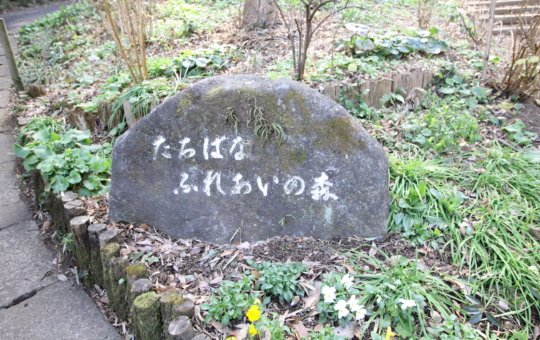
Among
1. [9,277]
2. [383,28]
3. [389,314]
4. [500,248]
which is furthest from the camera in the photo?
[383,28]

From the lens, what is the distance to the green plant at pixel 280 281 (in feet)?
7.34

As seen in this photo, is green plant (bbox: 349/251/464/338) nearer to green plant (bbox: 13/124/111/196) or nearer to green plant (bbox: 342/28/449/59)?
green plant (bbox: 13/124/111/196)

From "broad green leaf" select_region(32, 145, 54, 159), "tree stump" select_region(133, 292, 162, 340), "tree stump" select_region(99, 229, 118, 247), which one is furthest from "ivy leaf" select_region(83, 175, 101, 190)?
"tree stump" select_region(133, 292, 162, 340)

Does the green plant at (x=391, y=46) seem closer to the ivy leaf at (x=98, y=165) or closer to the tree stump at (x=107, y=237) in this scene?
the ivy leaf at (x=98, y=165)

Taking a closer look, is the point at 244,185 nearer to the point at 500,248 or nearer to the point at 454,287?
the point at 454,287

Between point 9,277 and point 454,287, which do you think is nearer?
point 454,287

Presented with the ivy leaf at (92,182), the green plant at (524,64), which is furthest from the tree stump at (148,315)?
the green plant at (524,64)

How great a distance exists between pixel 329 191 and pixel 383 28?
369cm

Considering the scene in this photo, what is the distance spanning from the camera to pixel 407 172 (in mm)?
2971

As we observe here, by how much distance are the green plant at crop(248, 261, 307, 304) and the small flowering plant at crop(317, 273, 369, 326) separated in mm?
166

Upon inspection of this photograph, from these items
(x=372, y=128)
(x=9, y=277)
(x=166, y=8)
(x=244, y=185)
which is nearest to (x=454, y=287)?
(x=244, y=185)

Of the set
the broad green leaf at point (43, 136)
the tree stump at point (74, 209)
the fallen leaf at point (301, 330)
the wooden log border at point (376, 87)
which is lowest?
the fallen leaf at point (301, 330)

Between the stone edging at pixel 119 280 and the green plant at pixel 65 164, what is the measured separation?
141 millimetres

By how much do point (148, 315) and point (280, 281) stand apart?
73 centimetres
